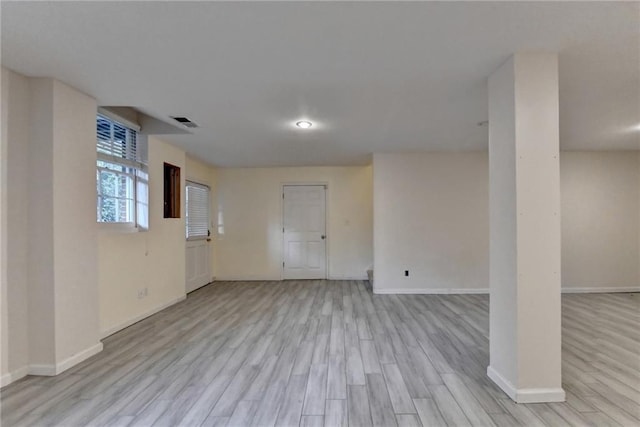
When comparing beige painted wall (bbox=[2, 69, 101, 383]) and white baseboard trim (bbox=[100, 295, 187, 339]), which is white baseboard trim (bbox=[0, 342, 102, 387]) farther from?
white baseboard trim (bbox=[100, 295, 187, 339])

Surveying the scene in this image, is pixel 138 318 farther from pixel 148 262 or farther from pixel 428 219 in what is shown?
pixel 428 219

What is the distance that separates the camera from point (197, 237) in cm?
600

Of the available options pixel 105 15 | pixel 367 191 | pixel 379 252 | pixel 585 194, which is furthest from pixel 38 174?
pixel 585 194

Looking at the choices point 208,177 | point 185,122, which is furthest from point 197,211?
point 185,122

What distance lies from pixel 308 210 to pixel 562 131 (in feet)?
14.1

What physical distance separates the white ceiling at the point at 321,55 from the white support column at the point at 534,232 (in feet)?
0.86

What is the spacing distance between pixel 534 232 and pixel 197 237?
17.5ft

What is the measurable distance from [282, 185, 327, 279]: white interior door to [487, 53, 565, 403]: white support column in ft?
15.1

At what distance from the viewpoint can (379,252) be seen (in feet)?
17.7

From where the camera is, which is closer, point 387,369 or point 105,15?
point 105,15

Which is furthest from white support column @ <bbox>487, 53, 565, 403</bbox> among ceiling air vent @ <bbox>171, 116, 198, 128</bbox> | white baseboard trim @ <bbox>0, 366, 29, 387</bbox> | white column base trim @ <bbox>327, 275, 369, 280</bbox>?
white column base trim @ <bbox>327, 275, 369, 280</bbox>

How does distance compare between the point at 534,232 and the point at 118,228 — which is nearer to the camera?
the point at 534,232

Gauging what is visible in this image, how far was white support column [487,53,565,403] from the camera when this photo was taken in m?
2.15

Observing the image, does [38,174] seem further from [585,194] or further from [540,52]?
[585,194]
